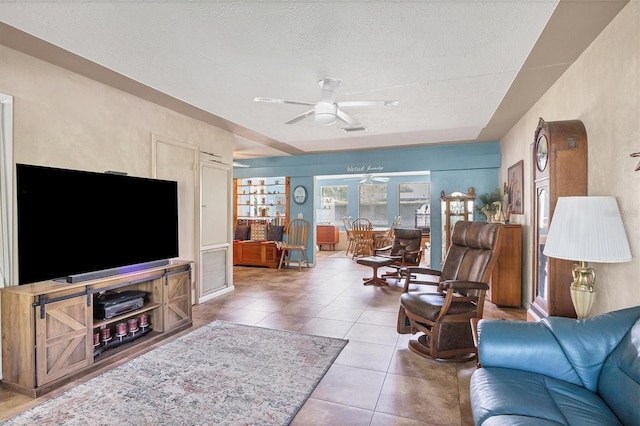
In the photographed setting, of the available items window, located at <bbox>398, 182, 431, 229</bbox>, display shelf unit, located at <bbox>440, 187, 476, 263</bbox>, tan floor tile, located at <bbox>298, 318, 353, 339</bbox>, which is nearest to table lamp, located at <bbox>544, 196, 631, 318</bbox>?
tan floor tile, located at <bbox>298, 318, 353, 339</bbox>

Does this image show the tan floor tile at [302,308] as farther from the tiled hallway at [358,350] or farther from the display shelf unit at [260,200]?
the display shelf unit at [260,200]

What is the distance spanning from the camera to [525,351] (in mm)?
1731

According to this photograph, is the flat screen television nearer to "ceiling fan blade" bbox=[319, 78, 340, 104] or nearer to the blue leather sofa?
"ceiling fan blade" bbox=[319, 78, 340, 104]

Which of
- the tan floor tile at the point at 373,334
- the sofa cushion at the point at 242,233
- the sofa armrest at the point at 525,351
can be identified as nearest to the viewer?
the sofa armrest at the point at 525,351

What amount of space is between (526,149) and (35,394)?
5.45 meters

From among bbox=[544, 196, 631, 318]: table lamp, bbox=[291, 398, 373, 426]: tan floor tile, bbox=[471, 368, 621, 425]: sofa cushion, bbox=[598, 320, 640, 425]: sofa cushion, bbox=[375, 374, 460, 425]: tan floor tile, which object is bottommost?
bbox=[375, 374, 460, 425]: tan floor tile

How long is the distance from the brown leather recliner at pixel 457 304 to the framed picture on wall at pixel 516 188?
157 cm

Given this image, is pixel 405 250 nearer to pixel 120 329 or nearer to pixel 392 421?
pixel 392 421

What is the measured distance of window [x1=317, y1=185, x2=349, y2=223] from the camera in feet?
38.2

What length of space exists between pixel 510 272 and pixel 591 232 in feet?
9.32

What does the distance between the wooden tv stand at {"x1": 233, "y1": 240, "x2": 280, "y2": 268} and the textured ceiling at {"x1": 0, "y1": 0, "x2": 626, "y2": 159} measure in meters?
4.09

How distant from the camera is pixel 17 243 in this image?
2.40 m

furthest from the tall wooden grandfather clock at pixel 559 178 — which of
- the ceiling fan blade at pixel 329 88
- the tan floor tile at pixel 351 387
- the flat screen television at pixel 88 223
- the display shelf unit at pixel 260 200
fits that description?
the display shelf unit at pixel 260 200

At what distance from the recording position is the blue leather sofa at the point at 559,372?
1.38 meters
